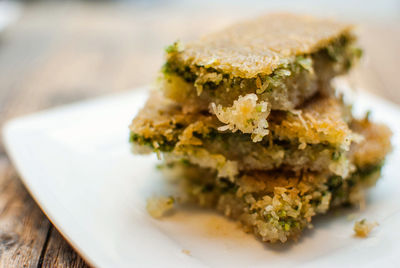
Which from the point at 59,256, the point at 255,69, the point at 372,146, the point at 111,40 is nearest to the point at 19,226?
the point at 59,256

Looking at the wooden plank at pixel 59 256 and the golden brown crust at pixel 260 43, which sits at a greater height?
the golden brown crust at pixel 260 43

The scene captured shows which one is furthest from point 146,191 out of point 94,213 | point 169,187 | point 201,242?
point 201,242

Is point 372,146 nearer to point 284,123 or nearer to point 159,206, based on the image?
point 284,123

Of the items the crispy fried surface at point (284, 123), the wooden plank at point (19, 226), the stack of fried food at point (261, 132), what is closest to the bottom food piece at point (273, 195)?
the stack of fried food at point (261, 132)

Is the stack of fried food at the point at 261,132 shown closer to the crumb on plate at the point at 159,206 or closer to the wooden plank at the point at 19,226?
the crumb on plate at the point at 159,206

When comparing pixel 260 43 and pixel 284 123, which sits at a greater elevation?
pixel 260 43

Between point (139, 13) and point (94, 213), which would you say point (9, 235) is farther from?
point (139, 13)
